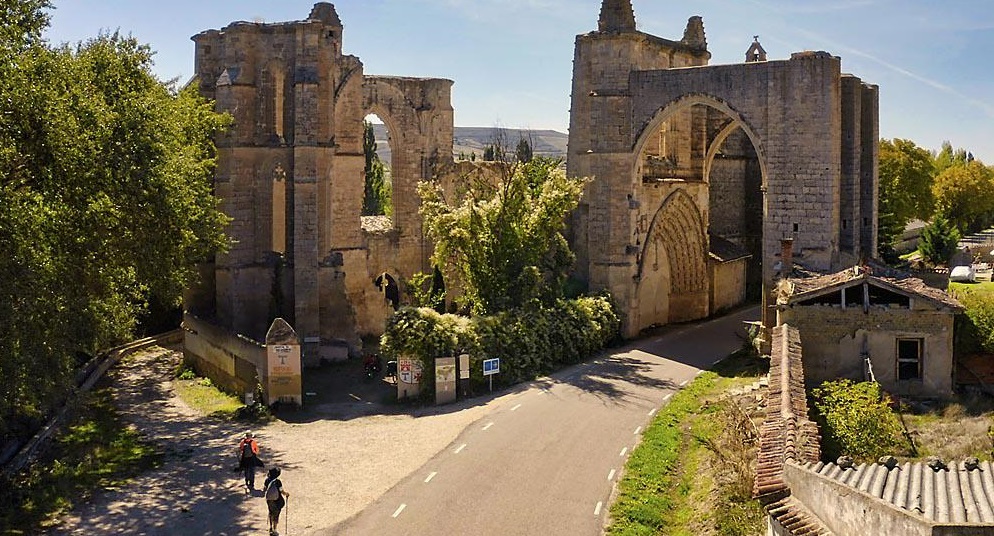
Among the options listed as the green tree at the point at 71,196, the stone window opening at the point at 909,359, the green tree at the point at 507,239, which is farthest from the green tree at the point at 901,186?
the green tree at the point at 71,196

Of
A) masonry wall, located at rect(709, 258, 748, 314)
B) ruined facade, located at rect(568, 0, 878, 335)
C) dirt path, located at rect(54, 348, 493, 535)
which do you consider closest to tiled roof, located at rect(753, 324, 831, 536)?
dirt path, located at rect(54, 348, 493, 535)

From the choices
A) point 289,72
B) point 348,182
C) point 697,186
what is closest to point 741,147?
point 697,186

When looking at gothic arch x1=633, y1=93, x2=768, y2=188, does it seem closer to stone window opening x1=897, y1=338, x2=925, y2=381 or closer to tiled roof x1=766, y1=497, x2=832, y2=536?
stone window opening x1=897, y1=338, x2=925, y2=381

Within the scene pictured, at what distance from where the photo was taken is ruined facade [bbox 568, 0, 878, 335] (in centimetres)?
2325

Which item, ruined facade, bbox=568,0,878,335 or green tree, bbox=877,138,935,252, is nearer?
ruined facade, bbox=568,0,878,335

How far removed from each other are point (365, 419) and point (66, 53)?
9.06 meters

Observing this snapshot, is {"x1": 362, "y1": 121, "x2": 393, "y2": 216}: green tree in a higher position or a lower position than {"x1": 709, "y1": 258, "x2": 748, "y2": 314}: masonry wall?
higher

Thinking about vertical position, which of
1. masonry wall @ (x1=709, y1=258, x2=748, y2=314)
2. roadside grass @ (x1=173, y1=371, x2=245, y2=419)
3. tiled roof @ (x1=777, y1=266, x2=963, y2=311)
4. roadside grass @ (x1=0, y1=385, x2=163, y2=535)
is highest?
tiled roof @ (x1=777, y1=266, x2=963, y2=311)

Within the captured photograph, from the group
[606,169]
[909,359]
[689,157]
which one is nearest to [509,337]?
[606,169]

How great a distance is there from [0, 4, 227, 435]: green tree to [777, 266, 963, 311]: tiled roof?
12.4m

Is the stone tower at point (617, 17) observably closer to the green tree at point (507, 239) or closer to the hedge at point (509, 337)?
the green tree at point (507, 239)

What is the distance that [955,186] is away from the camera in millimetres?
57219

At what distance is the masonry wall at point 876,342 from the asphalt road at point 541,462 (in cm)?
316

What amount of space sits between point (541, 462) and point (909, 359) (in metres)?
8.06
